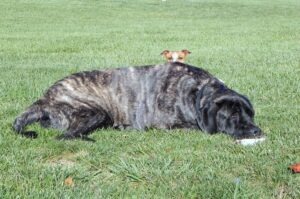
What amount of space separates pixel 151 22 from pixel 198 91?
76.1ft

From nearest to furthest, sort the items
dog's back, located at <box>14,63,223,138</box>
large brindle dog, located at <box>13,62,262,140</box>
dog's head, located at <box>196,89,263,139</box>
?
dog's head, located at <box>196,89,263,139</box> < large brindle dog, located at <box>13,62,262,140</box> < dog's back, located at <box>14,63,223,138</box>

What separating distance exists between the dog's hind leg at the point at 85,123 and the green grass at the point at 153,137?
16cm

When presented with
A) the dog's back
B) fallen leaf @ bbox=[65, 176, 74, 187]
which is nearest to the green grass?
fallen leaf @ bbox=[65, 176, 74, 187]

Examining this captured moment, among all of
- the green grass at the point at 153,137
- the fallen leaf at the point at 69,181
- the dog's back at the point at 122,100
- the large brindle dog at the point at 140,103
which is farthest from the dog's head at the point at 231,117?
the fallen leaf at the point at 69,181

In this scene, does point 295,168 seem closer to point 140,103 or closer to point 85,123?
point 85,123

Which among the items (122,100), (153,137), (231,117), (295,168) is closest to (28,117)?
(122,100)

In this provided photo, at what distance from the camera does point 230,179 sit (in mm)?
4980

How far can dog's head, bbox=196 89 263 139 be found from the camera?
6387 millimetres

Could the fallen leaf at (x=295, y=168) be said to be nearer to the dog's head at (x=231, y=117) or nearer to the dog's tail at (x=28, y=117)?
the dog's head at (x=231, y=117)

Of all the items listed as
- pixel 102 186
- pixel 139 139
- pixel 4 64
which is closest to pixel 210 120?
pixel 139 139

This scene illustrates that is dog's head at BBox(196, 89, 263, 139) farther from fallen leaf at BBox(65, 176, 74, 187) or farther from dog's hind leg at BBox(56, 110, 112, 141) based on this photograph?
fallen leaf at BBox(65, 176, 74, 187)

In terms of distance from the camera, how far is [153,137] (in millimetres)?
6684

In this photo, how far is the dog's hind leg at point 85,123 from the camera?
6.56 m

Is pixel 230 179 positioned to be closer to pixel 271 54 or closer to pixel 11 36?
pixel 271 54
